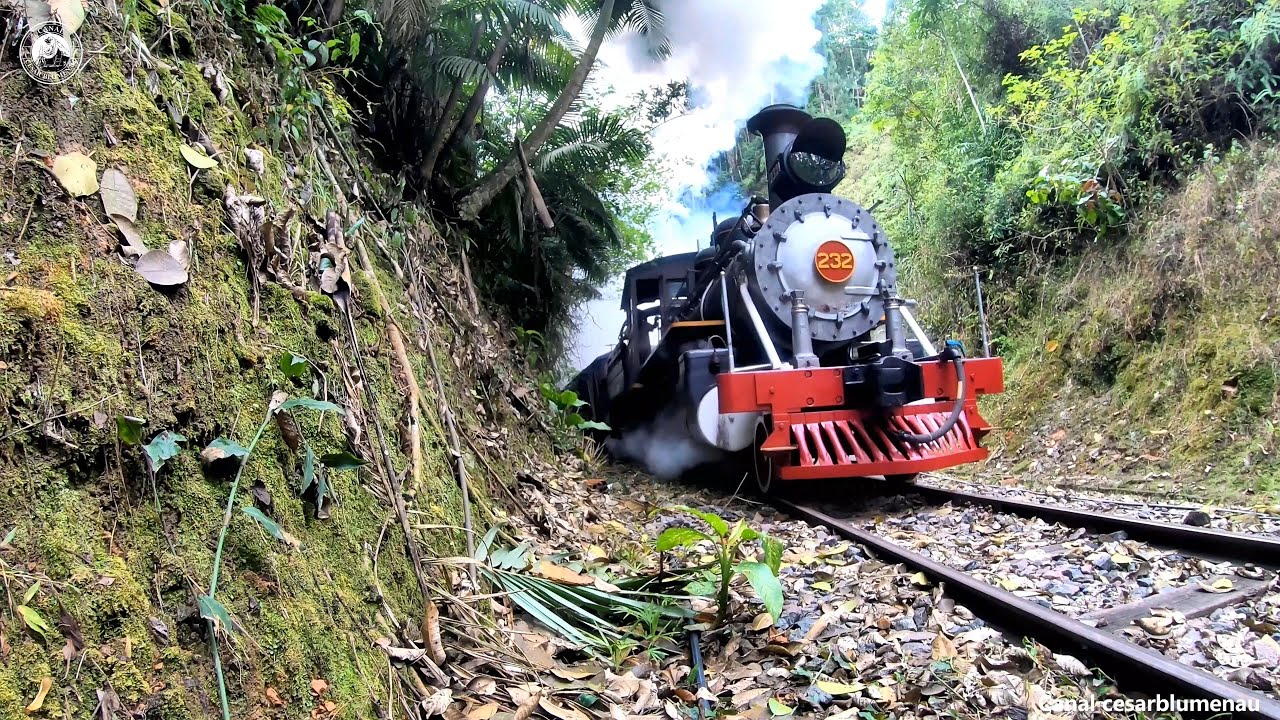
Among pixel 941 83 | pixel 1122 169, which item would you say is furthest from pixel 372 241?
pixel 941 83

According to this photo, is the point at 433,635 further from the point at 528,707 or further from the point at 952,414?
the point at 952,414

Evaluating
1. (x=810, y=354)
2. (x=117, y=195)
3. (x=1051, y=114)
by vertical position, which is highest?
(x=1051, y=114)

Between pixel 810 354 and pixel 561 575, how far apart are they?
289cm

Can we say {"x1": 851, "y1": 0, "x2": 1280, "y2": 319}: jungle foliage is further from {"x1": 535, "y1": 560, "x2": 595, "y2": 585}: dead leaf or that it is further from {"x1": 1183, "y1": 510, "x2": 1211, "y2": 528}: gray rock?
Answer: {"x1": 535, "y1": 560, "x2": 595, "y2": 585}: dead leaf

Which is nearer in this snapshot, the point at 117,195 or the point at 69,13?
the point at 117,195

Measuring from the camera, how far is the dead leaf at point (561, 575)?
272 centimetres

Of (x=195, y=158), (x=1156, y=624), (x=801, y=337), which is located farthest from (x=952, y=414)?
(x=195, y=158)

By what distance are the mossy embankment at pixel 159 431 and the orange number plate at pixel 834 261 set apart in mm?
3821

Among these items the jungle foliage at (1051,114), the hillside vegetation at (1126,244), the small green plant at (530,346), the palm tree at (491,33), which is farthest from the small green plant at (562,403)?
the jungle foliage at (1051,114)

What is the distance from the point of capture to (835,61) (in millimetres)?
33438

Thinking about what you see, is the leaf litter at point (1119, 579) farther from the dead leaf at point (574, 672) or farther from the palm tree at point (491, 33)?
the palm tree at point (491, 33)

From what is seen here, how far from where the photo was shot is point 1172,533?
345 cm

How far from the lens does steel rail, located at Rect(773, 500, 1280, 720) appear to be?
181 centimetres

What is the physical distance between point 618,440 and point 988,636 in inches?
271
